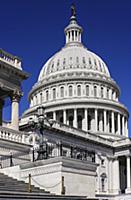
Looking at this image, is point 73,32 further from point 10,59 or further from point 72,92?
point 10,59

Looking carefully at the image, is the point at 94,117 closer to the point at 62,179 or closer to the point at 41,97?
the point at 41,97

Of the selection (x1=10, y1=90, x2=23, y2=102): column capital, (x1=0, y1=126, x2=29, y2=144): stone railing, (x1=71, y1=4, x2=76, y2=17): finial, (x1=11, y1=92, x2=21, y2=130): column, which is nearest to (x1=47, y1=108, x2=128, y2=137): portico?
(x1=71, y1=4, x2=76, y2=17): finial

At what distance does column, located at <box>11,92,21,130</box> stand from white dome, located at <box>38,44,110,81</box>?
6549 centimetres

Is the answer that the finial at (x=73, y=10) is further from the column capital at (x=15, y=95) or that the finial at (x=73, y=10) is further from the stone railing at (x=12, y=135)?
the stone railing at (x=12, y=135)

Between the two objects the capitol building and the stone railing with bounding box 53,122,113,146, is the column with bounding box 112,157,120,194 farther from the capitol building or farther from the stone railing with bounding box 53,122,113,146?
the stone railing with bounding box 53,122,113,146

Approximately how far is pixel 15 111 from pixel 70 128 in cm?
3384

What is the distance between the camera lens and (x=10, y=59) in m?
37.8

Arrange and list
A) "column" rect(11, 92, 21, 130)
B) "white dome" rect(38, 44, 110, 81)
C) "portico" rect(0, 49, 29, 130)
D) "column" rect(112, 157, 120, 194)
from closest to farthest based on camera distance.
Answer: "portico" rect(0, 49, 29, 130) < "column" rect(11, 92, 21, 130) < "column" rect(112, 157, 120, 194) < "white dome" rect(38, 44, 110, 81)

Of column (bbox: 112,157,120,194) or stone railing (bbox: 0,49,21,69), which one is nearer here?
stone railing (bbox: 0,49,21,69)

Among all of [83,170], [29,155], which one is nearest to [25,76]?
[29,155]

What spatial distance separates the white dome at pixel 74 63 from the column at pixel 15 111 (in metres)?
65.5

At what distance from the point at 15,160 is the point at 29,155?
1.34 m

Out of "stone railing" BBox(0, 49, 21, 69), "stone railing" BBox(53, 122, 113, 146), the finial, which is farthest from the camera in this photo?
the finial

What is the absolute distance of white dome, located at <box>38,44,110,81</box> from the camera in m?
104
